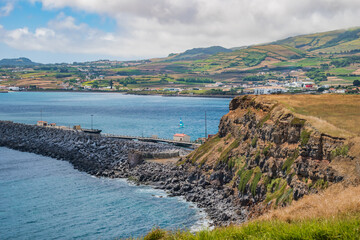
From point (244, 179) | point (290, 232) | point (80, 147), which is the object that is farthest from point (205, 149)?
point (290, 232)

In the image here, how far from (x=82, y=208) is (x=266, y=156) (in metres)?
21.8

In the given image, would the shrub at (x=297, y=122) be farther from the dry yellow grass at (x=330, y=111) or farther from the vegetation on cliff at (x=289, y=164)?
the dry yellow grass at (x=330, y=111)

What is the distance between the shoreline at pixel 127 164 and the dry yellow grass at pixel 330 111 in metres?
11.6

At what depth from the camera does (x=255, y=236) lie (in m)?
17.3

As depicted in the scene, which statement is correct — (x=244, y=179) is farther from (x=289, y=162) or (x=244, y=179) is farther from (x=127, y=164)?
(x=127, y=164)

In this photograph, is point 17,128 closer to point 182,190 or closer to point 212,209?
point 182,190

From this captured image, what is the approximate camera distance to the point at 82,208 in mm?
48031

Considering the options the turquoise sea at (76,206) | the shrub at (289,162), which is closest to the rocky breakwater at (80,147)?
the turquoise sea at (76,206)

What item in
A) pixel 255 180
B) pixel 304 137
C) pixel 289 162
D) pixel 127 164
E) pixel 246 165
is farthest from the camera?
pixel 127 164

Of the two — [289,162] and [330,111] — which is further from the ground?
[330,111]

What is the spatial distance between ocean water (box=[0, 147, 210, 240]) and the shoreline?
193 cm

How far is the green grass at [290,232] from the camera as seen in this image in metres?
15.7

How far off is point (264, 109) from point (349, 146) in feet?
59.1

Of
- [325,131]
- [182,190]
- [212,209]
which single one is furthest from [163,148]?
[325,131]
